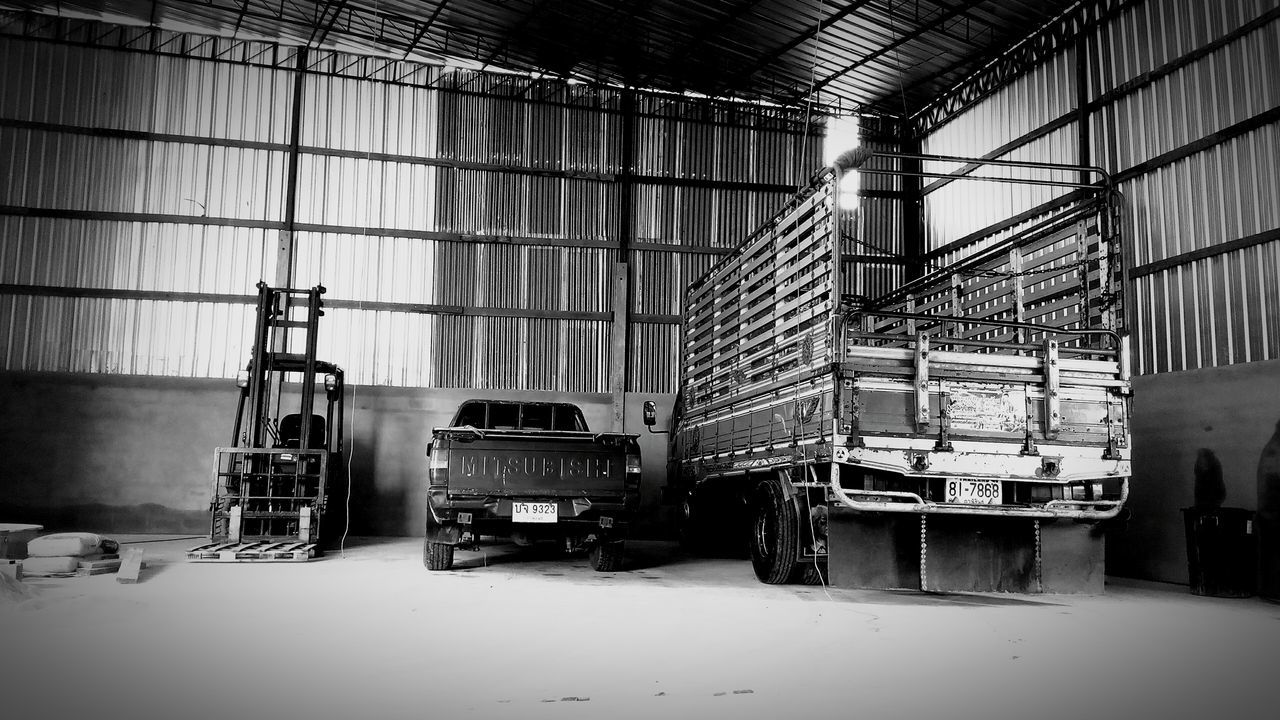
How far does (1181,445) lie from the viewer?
31.0 feet

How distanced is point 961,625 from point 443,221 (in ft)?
38.4

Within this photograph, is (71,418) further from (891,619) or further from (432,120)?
(891,619)

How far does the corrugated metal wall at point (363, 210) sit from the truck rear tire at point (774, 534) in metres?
7.25

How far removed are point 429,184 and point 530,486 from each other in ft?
28.3

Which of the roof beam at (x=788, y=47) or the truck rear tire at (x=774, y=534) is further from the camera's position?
the roof beam at (x=788, y=47)

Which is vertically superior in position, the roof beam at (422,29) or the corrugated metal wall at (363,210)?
the roof beam at (422,29)

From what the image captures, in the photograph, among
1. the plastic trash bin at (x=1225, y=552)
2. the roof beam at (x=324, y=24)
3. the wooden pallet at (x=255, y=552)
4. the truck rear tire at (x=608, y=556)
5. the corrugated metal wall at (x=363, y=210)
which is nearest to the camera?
the plastic trash bin at (x=1225, y=552)

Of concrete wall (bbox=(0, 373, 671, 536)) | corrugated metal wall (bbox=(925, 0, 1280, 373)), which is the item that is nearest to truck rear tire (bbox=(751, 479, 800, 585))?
corrugated metal wall (bbox=(925, 0, 1280, 373))

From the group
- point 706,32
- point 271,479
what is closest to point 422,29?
point 706,32

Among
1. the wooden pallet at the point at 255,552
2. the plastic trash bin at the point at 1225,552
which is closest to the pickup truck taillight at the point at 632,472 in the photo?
the wooden pallet at the point at 255,552

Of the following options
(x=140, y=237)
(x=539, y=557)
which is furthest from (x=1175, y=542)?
(x=140, y=237)

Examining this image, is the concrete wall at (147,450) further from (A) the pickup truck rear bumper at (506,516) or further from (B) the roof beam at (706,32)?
(B) the roof beam at (706,32)

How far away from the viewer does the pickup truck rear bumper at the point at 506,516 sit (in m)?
8.12

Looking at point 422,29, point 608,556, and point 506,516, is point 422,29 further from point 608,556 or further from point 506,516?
point 608,556
